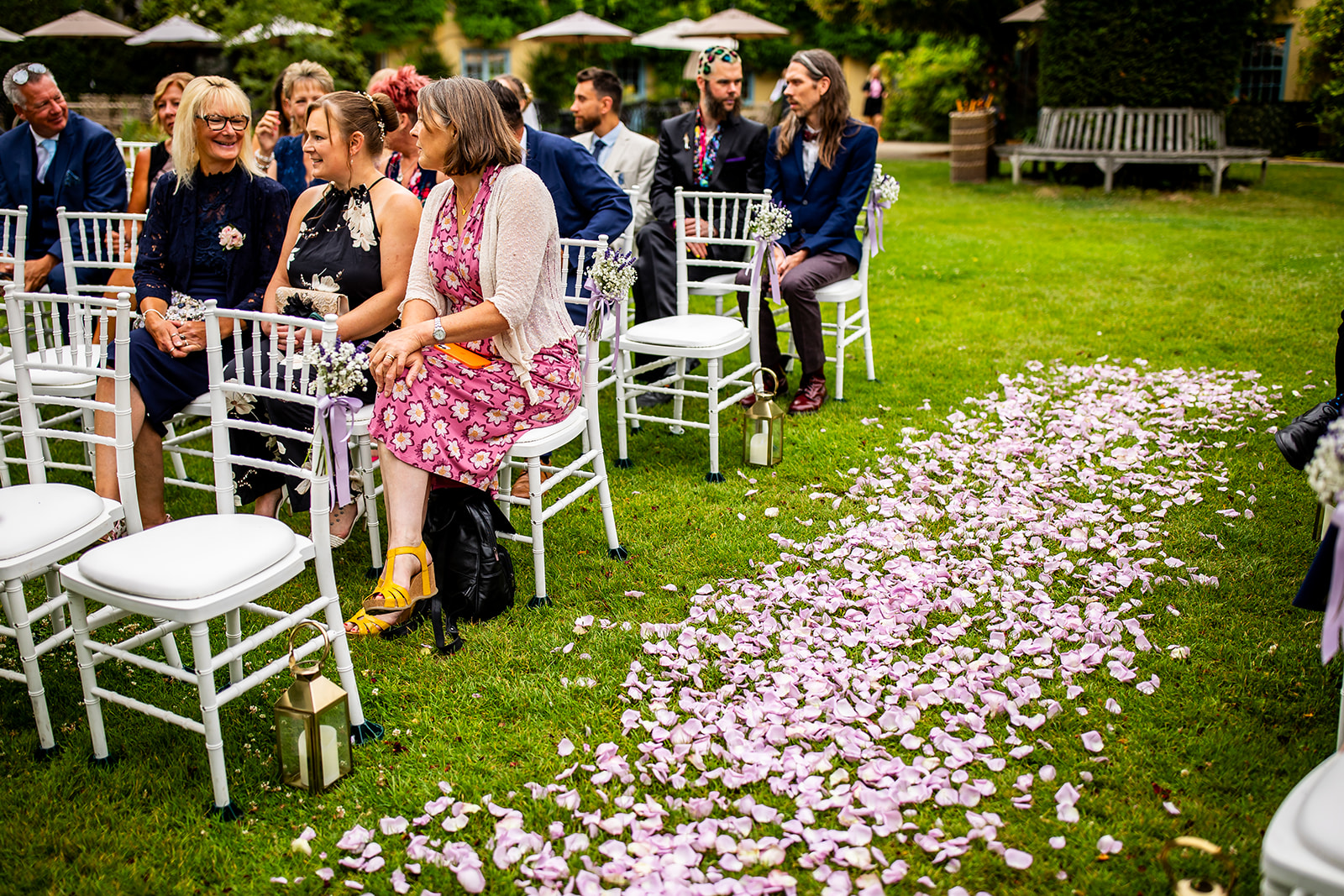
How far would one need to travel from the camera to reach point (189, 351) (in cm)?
410

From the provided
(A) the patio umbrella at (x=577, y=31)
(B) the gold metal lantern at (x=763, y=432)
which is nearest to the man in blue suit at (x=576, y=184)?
(B) the gold metal lantern at (x=763, y=432)

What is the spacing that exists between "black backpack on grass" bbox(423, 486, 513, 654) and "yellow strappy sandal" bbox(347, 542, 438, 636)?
0.22 ft

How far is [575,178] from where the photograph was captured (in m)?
5.18

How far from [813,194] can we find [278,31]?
14.7 meters

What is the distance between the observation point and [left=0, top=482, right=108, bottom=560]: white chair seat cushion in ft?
9.11

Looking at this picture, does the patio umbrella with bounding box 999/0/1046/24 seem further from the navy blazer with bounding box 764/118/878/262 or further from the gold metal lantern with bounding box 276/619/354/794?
the gold metal lantern with bounding box 276/619/354/794

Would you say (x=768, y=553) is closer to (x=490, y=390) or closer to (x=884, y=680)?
(x=884, y=680)

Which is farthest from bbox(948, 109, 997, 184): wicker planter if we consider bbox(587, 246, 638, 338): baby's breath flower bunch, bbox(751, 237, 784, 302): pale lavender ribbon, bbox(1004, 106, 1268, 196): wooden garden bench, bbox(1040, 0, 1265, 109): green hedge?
bbox(587, 246, 638, 338): baby's breath flower bunch

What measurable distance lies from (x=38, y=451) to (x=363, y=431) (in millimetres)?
1047

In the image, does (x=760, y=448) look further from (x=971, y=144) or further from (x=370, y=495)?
(x=971, y=144)

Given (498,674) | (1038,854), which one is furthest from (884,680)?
(498,674)

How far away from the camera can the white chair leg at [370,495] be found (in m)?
4.03

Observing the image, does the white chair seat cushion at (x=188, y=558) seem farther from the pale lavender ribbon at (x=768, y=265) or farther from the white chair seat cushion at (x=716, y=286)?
the white chair seat cushion at (x=716, y=286)

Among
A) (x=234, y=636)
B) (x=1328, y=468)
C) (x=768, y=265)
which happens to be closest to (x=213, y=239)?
(x=234, y=636)
